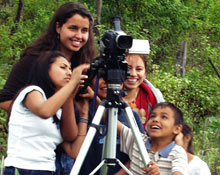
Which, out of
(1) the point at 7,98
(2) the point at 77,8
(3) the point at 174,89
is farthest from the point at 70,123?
(3) the point at 174,89

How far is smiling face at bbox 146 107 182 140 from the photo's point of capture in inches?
118

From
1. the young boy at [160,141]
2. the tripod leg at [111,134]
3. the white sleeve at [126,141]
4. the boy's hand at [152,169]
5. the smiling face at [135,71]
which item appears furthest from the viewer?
the smiling face at [135,71]

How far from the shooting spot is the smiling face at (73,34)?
317cm

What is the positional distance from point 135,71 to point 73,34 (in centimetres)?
52

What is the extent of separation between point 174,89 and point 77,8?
16.3 feet

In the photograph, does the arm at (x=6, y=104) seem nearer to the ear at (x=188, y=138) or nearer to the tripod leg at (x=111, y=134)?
the tripod leg at (x=111, y=134)

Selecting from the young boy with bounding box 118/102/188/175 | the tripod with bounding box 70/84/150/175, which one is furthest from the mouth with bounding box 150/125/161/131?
the tripod with bounding box 70/84/150/175

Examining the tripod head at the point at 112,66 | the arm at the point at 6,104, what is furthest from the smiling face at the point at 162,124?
the arm at the point at 6,104

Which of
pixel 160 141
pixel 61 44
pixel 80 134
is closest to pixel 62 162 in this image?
pixel 80 134

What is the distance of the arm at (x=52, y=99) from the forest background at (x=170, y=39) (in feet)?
7.70

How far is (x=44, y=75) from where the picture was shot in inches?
108

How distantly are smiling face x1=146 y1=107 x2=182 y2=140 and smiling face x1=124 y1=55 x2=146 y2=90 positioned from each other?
1.03ft

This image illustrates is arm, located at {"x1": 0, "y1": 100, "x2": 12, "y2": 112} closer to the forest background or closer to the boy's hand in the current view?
the boy's hand

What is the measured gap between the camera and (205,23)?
13188mm
